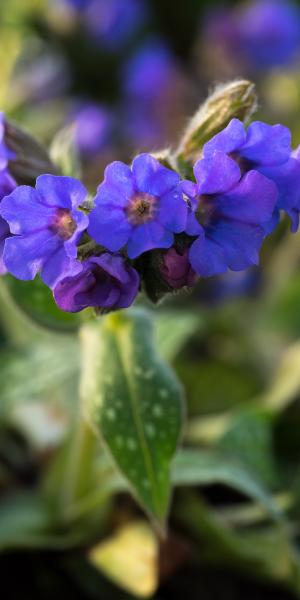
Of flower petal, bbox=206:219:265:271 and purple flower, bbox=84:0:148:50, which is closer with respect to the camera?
flower petal, bbox=206:219:265:271

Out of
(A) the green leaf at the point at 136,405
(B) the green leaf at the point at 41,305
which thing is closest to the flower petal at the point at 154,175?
(A) the green leaf at the point at 136,405

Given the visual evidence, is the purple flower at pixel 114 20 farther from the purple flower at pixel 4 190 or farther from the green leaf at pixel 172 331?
the purple flower at pixel 4 190

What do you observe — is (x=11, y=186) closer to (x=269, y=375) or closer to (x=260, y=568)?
(x=260, y=568)

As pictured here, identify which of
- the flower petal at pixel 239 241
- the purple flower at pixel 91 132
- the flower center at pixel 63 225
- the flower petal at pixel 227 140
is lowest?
the purple flower at pixel 91 132

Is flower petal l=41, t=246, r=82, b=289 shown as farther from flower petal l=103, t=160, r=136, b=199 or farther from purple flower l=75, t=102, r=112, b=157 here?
purple flower l=75, t=102, r=112, b=157

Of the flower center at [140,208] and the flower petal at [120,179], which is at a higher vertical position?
the flower petal at [120,179]

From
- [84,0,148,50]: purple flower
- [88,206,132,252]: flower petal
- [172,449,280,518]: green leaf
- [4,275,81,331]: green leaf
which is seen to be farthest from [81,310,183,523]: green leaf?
[84,0,148,50]: purple flower
